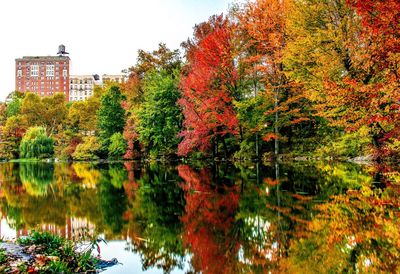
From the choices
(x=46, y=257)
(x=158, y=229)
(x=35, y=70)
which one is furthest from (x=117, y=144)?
(x=35, y=70)

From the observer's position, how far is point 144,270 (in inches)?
196

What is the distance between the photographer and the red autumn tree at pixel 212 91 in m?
27.8

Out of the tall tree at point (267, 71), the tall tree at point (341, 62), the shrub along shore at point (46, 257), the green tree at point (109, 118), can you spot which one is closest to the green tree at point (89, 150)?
the green tree at point (109, 118)

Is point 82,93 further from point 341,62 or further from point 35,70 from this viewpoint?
point 341,62

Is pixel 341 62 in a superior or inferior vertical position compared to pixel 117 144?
superior

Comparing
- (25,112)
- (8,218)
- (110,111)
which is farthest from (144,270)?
A: (25,112)

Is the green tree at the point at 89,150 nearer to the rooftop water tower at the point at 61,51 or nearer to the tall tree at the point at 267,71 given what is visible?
the tall tree at the point at 267,71

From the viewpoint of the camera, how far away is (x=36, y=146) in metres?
52.8

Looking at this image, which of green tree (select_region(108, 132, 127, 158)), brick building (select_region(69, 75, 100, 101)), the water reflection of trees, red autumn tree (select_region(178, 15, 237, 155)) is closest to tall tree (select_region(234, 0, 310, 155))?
red autumn tree (select_region(178, 15, 237, 155))

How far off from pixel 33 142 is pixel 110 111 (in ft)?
52.6

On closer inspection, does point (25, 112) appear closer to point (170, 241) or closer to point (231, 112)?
point (231, 112)

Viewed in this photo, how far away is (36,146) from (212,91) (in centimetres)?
3441

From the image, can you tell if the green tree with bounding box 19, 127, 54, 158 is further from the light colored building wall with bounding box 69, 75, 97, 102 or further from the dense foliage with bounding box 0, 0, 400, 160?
the light colored building wall with bounding box 69, 75, 97, 102

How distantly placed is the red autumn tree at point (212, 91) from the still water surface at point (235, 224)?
610 inches
